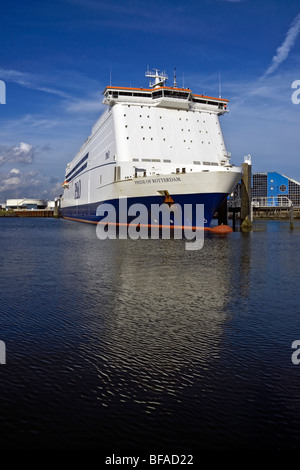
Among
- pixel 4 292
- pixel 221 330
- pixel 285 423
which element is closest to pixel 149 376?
pixel 285 423

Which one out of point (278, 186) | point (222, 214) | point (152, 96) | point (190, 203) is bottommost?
point (222, 214)

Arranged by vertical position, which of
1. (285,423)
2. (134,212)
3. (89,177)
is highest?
(89,177)

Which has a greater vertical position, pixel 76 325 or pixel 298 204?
pixel 298 204

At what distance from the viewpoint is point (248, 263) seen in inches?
818

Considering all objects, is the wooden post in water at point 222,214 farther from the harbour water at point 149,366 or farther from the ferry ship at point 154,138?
the harbour water at point 149,366

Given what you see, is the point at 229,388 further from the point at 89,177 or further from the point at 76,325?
the point at 89,177

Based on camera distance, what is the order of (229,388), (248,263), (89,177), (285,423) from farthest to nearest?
(89,177), (248,263), (229,388), (285,423)

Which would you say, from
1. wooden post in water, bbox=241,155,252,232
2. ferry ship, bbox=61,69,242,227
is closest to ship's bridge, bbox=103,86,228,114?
ferry ship, bbox=61,69,242,227

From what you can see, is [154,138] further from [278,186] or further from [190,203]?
[278,186]

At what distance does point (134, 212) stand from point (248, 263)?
73.7 feet

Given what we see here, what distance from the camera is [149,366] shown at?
6.97m

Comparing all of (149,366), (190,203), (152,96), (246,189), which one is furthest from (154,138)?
(149,366)

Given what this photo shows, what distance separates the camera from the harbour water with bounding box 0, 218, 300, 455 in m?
4.98

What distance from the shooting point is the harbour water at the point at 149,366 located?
4.98 m
